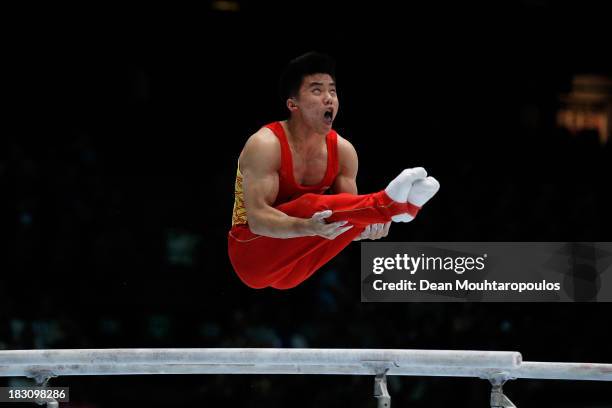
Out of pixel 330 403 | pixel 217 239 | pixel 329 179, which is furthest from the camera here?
pixel 217 239

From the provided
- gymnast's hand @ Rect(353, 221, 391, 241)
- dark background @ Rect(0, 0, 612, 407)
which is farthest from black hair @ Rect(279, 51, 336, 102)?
dark background @ Rect(0, 0, 612, 407)

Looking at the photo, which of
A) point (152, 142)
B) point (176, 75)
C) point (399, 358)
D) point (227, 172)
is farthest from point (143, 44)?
point (399, 358)

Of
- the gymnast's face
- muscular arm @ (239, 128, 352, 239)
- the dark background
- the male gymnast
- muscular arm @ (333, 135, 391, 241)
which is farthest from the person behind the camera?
the dark background

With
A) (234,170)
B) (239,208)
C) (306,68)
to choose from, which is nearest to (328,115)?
(306,68)

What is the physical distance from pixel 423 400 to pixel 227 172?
2728 millimetres

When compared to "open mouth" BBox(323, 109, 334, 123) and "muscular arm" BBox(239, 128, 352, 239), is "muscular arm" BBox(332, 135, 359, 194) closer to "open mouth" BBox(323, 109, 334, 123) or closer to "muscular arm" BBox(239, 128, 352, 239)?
"open mouth" BBox(323, 109, 334, 123)

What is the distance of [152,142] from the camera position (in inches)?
351

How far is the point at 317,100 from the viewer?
481 cm

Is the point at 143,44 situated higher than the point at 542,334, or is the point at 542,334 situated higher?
the point at 143,44

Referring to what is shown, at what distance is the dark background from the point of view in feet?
25.6

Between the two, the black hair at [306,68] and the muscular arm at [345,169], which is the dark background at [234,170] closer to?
the muscular arm at [345,169]

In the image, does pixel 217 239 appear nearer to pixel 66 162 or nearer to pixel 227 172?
pixel 227 172

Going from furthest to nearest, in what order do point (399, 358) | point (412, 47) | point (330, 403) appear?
point (412, 47) → point (330, 403) → point (399, 358)

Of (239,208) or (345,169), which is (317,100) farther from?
(239,208)
